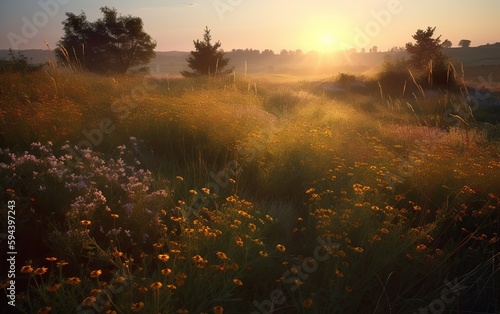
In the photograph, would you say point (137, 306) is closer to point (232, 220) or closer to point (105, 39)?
point (232, 220)

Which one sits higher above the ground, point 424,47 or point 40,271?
point 424,47

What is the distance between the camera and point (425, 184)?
453 cm

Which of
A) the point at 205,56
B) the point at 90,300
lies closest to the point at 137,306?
the point at 90,300

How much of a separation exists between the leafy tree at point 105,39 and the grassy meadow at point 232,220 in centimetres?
2339

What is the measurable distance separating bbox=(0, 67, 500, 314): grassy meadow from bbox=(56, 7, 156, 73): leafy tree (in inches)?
921

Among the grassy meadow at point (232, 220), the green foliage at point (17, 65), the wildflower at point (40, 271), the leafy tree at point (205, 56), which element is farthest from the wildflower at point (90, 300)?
the leafy tree at point (205, 56)

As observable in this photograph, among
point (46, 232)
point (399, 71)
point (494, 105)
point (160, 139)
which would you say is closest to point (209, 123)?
point (160, 139)

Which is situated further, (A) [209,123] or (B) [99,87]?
(B) [99,87]

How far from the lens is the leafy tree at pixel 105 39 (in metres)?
27.7

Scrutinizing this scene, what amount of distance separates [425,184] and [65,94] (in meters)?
7.51

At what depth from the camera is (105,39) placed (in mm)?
27891

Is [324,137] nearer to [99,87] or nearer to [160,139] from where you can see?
[160,139]

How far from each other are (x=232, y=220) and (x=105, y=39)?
2867 cm

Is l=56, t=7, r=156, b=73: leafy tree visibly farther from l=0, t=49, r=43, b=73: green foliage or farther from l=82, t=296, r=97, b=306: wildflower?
l=82, t=296, r=97, b=306: wildflower
